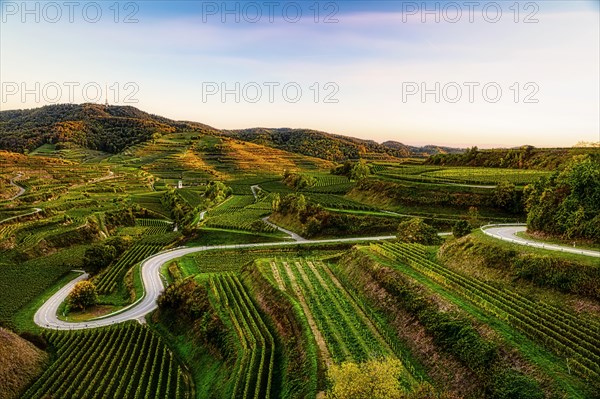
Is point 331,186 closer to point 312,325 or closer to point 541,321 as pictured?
point 312,325

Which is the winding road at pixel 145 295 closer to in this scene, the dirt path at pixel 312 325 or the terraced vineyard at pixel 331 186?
the dirt path at pixel 312 325

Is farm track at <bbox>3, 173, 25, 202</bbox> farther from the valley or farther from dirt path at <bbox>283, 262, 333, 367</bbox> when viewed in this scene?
dirt path at <bbox>283, 262, 333, 367</bbox>

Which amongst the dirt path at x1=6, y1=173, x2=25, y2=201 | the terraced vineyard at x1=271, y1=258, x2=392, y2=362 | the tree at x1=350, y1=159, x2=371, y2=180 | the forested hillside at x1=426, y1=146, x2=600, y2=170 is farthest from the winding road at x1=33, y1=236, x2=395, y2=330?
the dirt path at x1=6, y1=173, x2=25, y2=201

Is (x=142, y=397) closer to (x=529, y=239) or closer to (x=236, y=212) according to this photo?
(x=529, y=239)

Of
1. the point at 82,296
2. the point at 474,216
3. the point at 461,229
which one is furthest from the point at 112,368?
the point at 474,216

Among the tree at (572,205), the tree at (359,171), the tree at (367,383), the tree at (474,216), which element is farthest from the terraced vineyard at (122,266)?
the tree at (359,171)
